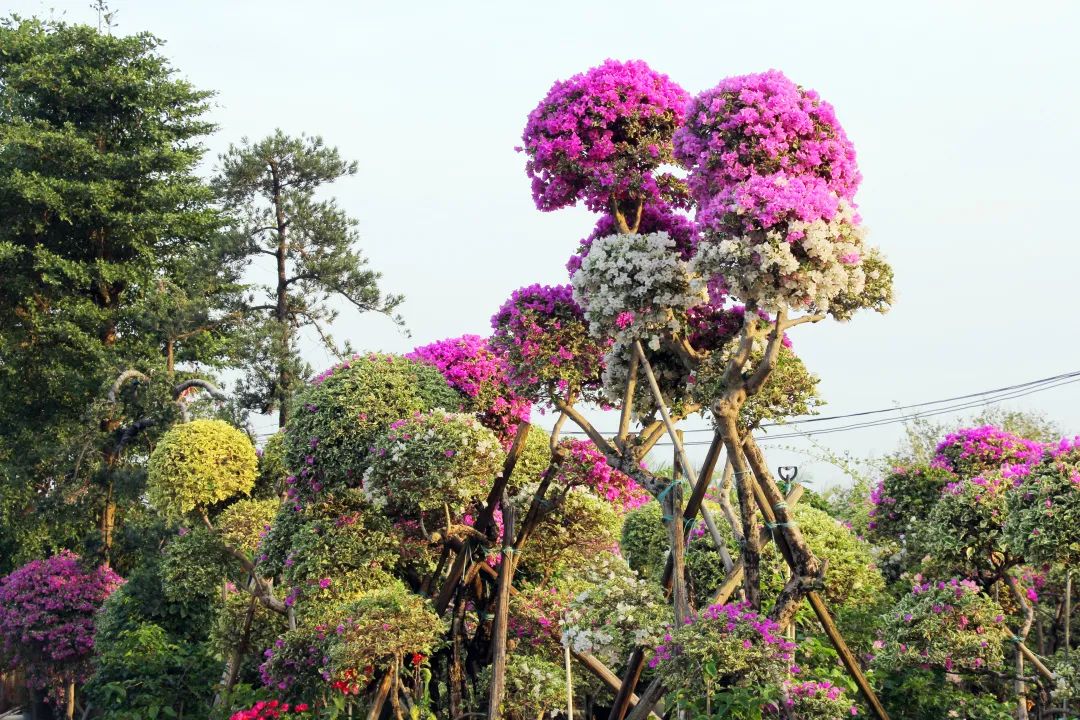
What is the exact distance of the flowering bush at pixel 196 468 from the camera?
13.4 metres

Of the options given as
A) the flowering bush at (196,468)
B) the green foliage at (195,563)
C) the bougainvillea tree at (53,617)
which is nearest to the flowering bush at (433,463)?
the flowering bush at (196,468)

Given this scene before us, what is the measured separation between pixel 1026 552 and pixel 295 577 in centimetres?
624

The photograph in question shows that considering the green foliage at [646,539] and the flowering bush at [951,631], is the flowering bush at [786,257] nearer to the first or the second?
the flowering bush at [951,631]

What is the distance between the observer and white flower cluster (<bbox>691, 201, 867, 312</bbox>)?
21.1 feet

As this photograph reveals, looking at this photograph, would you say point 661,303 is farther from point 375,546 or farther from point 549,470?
point 375,546

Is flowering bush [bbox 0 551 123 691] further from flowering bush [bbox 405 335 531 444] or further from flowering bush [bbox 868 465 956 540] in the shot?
flowering bush [bbox 868 465 956 540]

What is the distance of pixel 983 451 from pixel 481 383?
14.4 ft

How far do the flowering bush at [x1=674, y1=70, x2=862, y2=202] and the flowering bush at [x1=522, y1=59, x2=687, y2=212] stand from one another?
83 cm

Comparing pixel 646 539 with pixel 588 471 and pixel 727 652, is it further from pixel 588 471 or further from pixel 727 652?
pixel 727 652

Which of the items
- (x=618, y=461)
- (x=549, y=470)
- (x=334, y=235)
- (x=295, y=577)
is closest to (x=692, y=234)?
(x=618, y=461)

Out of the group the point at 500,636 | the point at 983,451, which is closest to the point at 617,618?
the point at 500,636

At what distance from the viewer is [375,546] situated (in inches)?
405

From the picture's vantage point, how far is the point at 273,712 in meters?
10.6

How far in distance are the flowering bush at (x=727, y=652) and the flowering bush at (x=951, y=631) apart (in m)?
1.81
